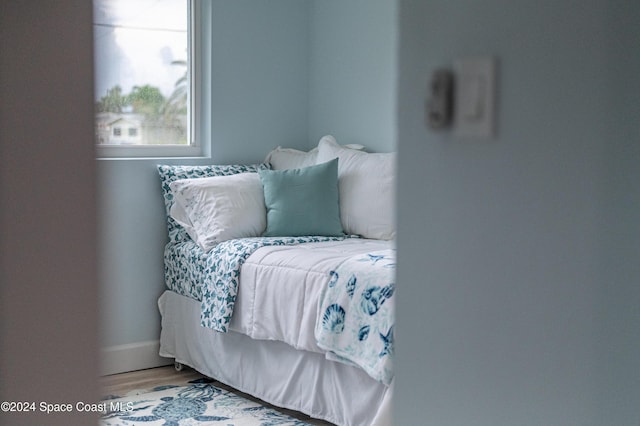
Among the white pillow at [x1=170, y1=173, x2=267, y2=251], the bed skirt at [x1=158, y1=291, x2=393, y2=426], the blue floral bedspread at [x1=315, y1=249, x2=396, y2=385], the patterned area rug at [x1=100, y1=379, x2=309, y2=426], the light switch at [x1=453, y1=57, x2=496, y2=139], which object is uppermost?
the light switch at [x1=453, y1=57, x2=496, y2=139]

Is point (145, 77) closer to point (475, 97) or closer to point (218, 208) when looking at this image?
point (218, 208)

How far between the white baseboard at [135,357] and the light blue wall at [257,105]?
35 mm

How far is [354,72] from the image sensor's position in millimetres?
4305

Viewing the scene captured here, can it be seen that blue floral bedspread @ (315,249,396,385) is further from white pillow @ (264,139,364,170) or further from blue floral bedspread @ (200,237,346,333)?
white pillow @ (264,139,364,170)

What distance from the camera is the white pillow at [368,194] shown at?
3.75 meters

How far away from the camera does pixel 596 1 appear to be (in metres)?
1.29

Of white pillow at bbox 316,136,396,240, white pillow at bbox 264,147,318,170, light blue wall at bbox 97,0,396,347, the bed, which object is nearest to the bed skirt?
the bed

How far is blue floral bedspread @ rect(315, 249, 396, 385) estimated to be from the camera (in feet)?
8.98

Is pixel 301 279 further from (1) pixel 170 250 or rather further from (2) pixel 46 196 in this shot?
(2) pixel 46 196

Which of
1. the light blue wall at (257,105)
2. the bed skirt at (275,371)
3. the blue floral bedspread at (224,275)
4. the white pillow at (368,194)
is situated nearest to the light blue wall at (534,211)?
the bed skirt at (275,371)

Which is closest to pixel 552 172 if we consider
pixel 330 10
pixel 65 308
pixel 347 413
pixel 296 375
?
pixel 65 308

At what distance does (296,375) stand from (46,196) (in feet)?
8.38

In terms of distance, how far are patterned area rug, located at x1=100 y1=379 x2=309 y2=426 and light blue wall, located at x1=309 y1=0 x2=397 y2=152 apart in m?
1.42

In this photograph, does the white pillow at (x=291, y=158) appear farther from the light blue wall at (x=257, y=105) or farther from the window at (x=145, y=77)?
the window at (x=145, y=77)
